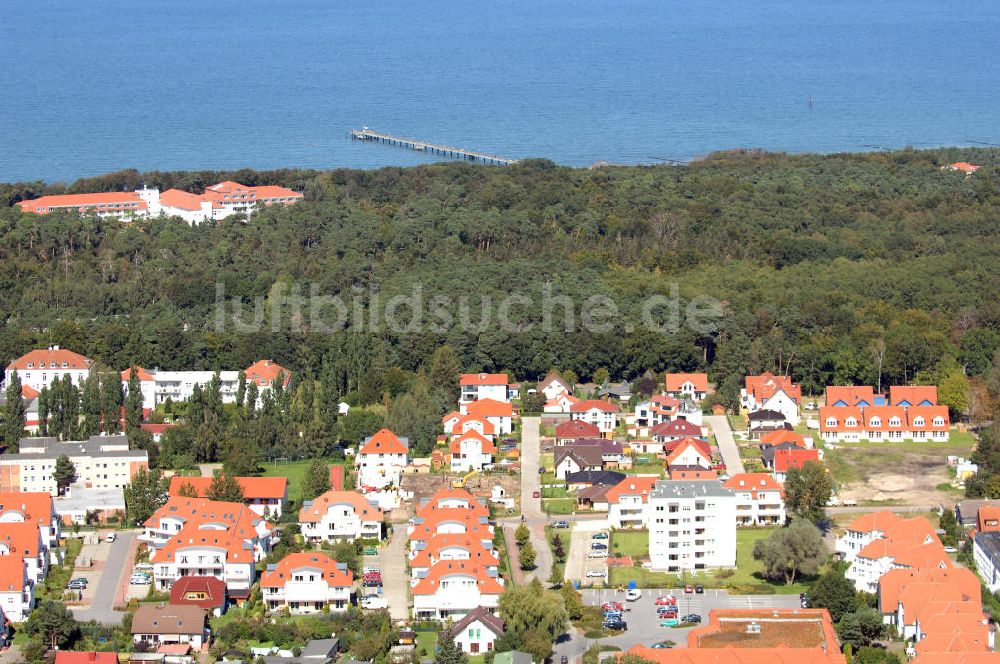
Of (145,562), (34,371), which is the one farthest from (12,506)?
(34,371)

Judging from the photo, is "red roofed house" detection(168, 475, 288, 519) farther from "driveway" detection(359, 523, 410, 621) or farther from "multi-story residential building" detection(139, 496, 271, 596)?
"driveway" detection(359, 523, 410, 621)

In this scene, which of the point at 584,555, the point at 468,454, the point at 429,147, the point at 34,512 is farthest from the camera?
the point at 429,147

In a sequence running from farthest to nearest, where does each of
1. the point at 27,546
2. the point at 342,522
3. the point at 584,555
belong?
the point at 342,522 → the point at 584,555 → the point at 27,546

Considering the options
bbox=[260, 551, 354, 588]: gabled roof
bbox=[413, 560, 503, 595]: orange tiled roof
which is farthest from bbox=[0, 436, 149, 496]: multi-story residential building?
bbox=[413, 560, 503, 595]: orange tiled roof

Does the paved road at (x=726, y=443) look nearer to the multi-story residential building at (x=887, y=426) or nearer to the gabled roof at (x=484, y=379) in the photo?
the multi-story residential building at (x=887, y=426)

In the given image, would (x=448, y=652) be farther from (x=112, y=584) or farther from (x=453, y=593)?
(x=112, y=584)

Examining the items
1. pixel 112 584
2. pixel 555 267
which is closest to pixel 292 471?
pixel 112 584

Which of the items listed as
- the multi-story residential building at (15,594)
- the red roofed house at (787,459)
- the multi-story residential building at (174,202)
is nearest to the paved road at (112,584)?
the multi-story residential building at (15,594)
